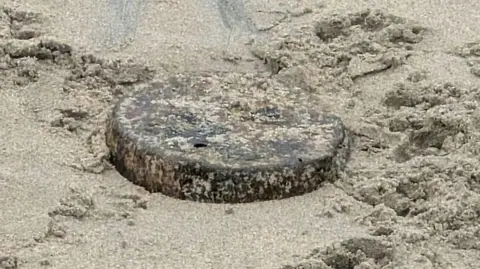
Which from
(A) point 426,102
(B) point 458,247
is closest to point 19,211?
(B) point 458,247

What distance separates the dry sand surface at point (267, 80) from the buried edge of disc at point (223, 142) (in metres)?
0.04

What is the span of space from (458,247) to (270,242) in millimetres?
392

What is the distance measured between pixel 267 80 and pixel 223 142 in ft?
1.34

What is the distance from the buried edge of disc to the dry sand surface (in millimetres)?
42

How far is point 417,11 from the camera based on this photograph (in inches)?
135

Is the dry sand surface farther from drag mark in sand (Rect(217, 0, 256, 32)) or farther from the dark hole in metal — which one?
the dark hole in metal

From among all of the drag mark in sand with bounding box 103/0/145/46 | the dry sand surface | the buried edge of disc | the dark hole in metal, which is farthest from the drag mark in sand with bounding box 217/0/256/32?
the dark hole in metal

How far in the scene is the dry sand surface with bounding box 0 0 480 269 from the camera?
7.52 feet

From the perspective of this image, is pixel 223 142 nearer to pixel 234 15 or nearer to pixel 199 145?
pixel 199 145

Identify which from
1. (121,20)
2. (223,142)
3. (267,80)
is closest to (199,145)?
(223,142)

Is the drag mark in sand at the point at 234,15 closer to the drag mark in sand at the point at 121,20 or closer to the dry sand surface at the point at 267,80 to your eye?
the dry sand surface at the point at 267,80

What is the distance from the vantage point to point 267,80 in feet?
9.67

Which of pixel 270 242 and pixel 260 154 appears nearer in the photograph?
pixel 270 242

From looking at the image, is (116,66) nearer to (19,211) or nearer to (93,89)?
(93,89)
